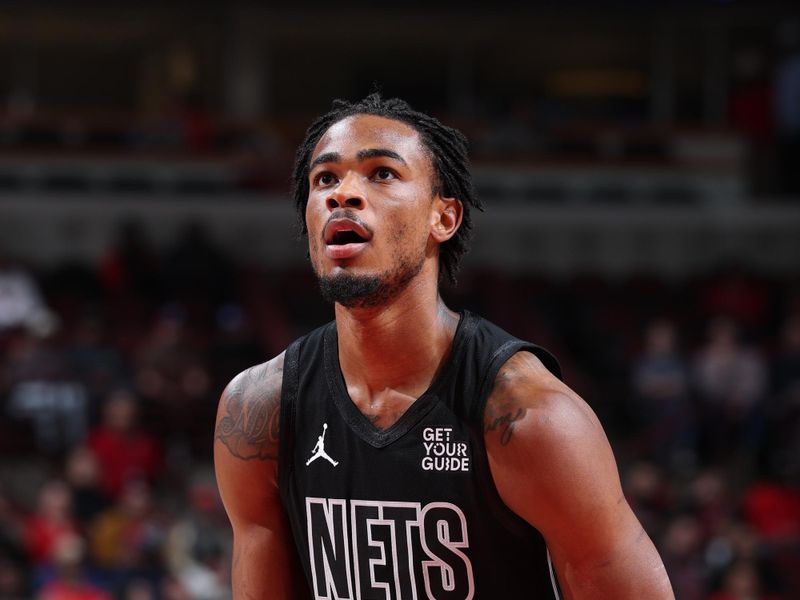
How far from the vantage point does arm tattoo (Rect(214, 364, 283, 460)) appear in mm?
3275

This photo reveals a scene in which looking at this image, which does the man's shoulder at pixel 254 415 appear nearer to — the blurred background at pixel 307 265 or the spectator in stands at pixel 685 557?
the blurred background at pixel 307 265

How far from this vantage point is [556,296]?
14.9 meters

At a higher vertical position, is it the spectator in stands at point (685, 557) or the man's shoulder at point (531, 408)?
the man's shoulder at point (531, 408)

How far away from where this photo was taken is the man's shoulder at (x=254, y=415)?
3.28 m

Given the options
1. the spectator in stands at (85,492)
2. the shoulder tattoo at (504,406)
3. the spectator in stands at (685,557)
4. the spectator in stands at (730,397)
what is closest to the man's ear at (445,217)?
the shoulder tattoo at (504,406)

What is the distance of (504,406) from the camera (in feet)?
9.69

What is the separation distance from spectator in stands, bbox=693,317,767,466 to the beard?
968 cm

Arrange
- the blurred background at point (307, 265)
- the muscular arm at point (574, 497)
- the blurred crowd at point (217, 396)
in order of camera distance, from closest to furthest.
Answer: the muscular arm at point (574, 497) < the blurred crowd at point (217, 396) < the blurred background at point (307, 265)

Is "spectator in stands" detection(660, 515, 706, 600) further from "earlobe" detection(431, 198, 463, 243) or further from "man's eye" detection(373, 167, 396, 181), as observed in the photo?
"man's eye" detection(373, 167, 396, 181)

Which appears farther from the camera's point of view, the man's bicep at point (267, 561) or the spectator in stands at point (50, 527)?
the spectator in stands at point (50, 527)

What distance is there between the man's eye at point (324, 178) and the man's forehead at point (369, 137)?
56 mm

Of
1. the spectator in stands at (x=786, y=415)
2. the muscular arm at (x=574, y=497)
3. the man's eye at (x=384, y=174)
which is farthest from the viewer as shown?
the spectator in stands at (x=786, y=415)

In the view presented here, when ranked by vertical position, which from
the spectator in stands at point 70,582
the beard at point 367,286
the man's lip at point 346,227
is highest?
the man's lip at point 346,227

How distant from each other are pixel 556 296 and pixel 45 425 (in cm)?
594
